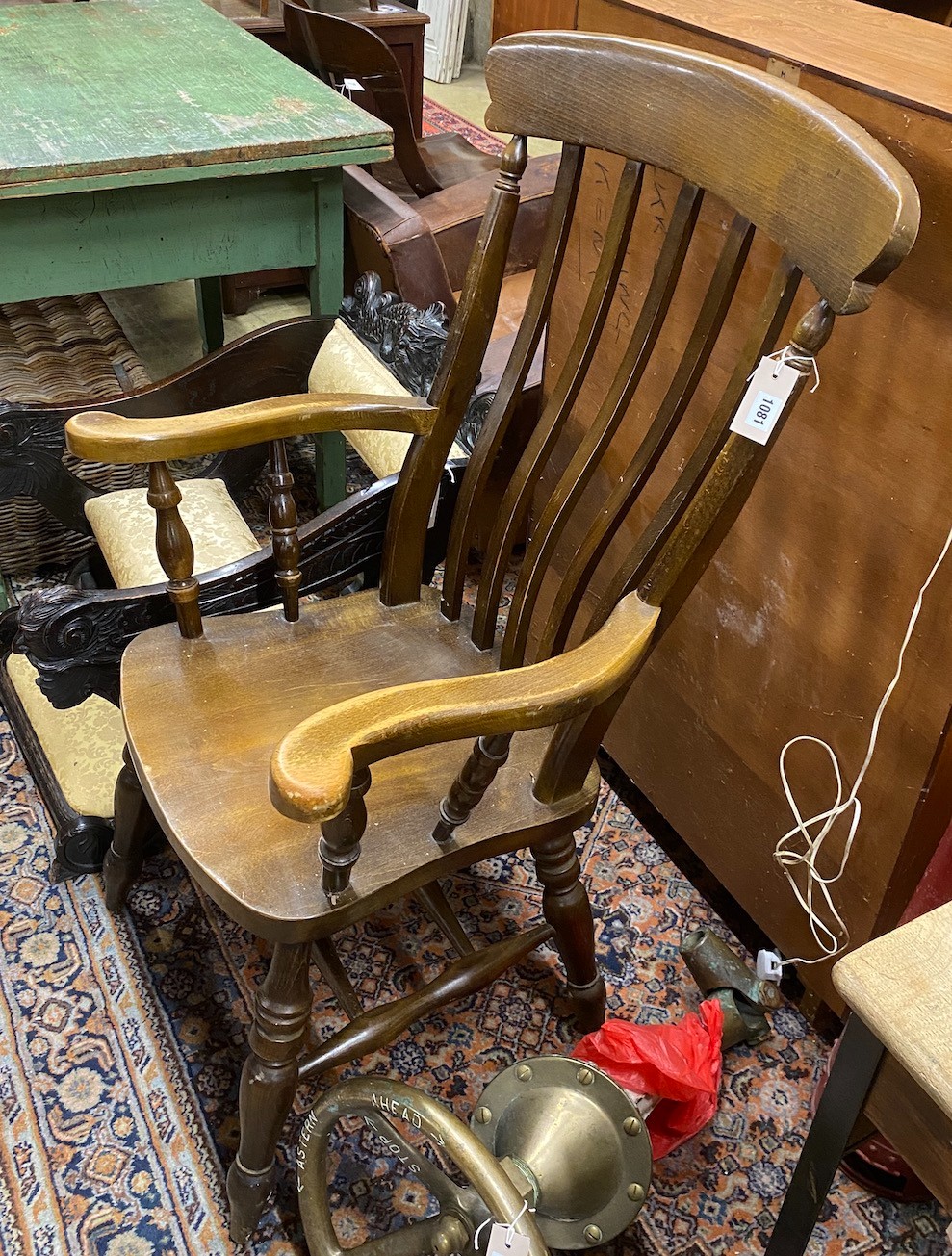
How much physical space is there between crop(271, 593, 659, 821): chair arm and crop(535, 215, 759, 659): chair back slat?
0.49ft

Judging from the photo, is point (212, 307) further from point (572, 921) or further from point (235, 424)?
point (572, 921)

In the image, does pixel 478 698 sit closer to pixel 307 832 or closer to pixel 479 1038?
pixel 307 832

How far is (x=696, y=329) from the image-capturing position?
3.27ft

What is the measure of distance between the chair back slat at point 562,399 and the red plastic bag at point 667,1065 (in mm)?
505

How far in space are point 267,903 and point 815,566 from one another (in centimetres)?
69

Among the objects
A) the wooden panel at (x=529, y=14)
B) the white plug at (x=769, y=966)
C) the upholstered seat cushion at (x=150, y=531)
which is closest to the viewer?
the white plug at (x=769, y=966)

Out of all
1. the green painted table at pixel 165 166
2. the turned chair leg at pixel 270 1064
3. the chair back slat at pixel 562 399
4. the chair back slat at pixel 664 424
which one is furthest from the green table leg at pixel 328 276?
the turned chair leg at pixel 270 1064

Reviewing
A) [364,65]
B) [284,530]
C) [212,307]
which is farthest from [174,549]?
[364,65]

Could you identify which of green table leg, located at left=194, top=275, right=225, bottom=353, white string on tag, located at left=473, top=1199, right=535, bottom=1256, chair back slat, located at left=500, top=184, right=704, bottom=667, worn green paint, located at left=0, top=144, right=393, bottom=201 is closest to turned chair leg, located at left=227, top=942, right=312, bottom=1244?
white string on tag, located at left=473, top=1199, right=535, bottom=1256

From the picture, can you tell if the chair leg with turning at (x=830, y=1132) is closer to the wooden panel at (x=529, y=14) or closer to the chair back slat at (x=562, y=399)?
the chair back slat at (x=562, y=399)

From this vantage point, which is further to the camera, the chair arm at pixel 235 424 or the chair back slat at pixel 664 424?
the chair arm at pixel 235 424

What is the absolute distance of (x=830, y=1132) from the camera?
82 cm

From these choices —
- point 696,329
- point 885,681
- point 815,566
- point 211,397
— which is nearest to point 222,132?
point 211,397

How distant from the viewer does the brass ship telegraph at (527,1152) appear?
3.26ft
